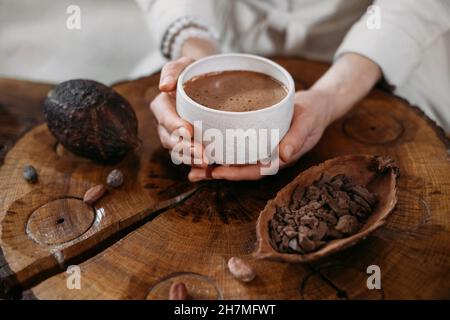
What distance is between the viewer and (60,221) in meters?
0.82

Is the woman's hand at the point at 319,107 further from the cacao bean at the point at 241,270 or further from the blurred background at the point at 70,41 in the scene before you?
the blurred background at the point at 70,41

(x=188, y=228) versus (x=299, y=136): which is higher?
(x=299, y=136)

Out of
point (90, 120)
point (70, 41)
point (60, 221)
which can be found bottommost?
point (70, 41)

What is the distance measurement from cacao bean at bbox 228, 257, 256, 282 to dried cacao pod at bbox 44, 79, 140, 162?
331mm

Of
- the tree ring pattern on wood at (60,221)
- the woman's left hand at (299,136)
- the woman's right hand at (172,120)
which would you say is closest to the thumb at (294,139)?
the woman's left hand at (299,136)

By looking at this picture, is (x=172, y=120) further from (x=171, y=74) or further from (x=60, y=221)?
(x=60, y=221)

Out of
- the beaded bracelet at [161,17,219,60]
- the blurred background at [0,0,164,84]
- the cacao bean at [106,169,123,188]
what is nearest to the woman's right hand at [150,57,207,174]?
the cacao bean at [106,169,123,188]

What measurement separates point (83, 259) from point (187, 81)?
0.36 meters

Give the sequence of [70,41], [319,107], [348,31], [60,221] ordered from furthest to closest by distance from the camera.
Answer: [70,41], [348,31], [319,107], [60,221]

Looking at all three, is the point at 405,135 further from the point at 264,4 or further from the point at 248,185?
the point at 264,4

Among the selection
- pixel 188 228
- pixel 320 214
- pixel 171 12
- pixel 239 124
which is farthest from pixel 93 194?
pixel 171 12

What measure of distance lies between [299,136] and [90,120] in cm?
39

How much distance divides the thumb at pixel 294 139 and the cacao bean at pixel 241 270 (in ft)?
0.68
